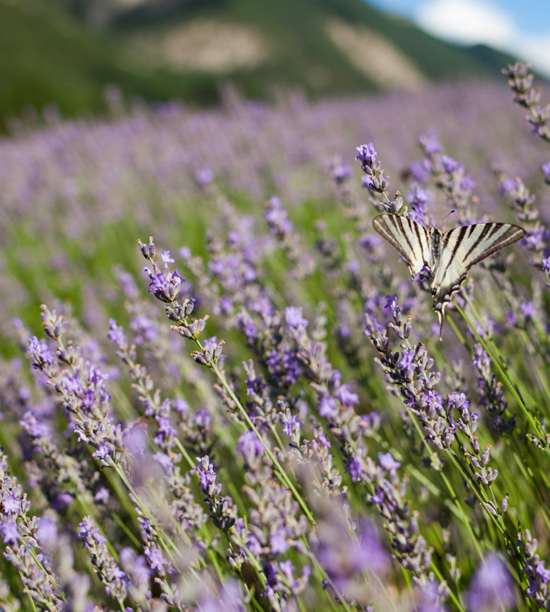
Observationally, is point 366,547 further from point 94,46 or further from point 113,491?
point 94,46

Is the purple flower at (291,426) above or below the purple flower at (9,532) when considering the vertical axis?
below

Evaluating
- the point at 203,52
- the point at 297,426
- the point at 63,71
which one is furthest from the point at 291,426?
the point at 203,52

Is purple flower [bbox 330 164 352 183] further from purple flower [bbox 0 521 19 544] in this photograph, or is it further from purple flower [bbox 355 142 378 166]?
purple flower [bbox 0 521 19 544]

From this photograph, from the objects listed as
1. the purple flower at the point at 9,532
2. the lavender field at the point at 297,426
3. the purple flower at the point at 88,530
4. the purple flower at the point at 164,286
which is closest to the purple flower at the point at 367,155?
the lavender field at the point at 297,426

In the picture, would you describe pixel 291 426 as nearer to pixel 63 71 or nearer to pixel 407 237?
pixel 407 237

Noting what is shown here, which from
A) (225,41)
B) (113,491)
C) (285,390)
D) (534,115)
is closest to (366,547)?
(285,390)

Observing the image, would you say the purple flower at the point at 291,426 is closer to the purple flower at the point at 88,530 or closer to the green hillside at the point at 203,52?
the purple flower at the point at 88,530
